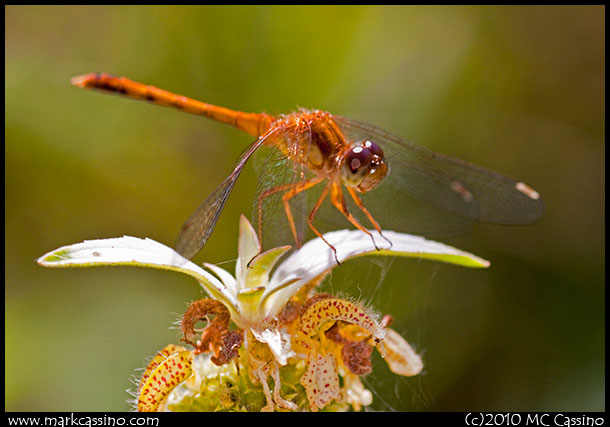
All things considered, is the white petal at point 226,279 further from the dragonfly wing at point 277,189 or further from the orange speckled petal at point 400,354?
the orange speckled petal at point 400,354

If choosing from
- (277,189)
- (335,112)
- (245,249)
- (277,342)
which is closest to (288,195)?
(277,189)

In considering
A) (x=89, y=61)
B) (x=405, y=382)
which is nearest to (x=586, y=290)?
(x=405, y=382)

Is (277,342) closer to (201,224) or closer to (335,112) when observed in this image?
(201,224)

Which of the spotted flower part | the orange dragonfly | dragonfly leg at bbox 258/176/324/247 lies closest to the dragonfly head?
the orange dragonfly

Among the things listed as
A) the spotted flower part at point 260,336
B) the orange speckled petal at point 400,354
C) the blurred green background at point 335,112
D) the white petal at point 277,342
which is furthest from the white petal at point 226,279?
the blurred green background at point 335,112

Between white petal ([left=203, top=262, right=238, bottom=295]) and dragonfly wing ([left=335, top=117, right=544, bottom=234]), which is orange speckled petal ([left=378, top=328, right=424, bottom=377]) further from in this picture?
dragonfly wing ([left=335, top=117, right=544, bottom=234])

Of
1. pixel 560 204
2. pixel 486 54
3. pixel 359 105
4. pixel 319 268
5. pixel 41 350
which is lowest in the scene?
pixel 319 268

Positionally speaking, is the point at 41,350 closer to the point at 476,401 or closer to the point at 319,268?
the point at 319,268

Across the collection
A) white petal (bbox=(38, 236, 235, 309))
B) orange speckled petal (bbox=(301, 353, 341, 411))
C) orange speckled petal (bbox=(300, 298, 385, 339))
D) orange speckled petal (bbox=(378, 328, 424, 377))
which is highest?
white petal (bbox=(38, 236, 235, 309))
